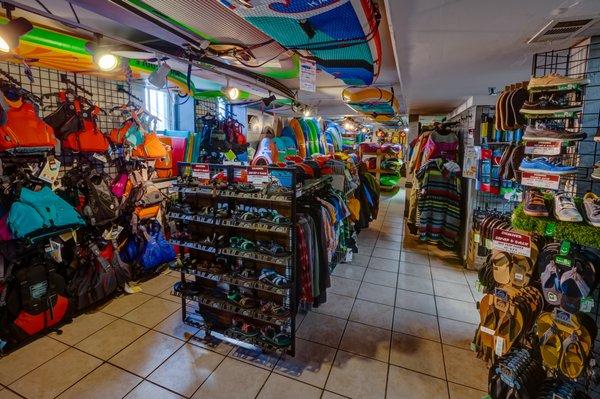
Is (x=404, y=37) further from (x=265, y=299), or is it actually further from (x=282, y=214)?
(x=265, y=299)

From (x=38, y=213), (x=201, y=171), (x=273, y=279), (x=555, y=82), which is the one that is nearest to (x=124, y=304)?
(x=38, y=213)

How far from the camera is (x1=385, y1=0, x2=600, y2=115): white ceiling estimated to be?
5.09 ft

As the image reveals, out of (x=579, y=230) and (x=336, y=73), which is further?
(x=336, y=73)

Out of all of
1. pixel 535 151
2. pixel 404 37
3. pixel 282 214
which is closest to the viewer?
pixel 535 151

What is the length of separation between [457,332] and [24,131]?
4.25 meters

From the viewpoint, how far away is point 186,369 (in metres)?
2.34

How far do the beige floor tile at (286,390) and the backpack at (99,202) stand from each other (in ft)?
7.98

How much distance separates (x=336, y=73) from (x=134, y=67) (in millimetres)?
2076

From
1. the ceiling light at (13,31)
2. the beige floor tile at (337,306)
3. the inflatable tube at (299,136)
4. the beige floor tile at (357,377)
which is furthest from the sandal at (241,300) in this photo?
the inflatable tube at (299,136)

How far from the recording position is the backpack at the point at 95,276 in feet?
10.00

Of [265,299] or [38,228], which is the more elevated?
[38,228]

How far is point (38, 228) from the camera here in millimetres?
2504

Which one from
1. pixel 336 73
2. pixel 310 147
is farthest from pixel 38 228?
pixel 310 147

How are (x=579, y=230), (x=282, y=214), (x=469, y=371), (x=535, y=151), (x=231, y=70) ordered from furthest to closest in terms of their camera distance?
(x=231, y=70)
(x=282, y=214)
(x=469, y=371)
(x=535, y=151)
(x=579, y=230)
